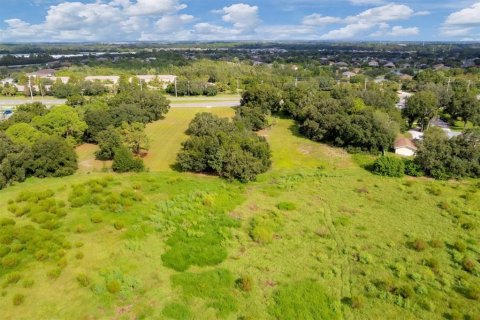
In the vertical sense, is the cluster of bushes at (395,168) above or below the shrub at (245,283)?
above

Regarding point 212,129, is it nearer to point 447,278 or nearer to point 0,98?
point 447,278

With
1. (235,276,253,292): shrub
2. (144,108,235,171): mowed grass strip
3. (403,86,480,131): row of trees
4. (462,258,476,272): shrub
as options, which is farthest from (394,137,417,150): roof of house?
(235,276,253,292): shrub

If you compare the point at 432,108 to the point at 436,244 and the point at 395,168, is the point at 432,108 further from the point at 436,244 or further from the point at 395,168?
the point at 436,244

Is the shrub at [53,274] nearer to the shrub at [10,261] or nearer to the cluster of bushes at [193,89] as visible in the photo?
the shrub at [10,261]

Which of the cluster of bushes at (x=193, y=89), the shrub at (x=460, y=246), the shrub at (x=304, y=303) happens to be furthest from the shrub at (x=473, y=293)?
the cluster of bushes at (x=193, y=89)

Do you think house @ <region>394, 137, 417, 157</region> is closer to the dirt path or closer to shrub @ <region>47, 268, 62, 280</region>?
the dirt path

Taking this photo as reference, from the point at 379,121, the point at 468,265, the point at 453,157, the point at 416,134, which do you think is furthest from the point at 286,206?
the point at 416,134

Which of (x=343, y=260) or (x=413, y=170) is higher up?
(x=413, y=170)
